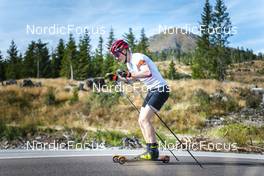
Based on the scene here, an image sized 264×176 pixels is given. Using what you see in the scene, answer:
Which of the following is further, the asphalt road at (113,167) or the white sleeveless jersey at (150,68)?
the white sleeveless jersey at (150,68)

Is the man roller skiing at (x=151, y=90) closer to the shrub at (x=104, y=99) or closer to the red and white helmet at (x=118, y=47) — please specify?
the red and white helmet at (x=118, y=47)

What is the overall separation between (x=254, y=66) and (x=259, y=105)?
120988 millimetres

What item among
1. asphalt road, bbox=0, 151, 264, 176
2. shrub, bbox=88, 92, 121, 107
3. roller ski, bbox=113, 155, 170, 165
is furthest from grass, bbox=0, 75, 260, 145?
roller ski, bbox=113, 155, 170, 165

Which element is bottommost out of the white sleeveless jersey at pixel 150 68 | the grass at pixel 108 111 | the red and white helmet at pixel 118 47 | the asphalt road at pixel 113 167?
the grass at pixel 108 111

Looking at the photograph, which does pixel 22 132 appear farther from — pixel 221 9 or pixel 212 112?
pixel 221 9

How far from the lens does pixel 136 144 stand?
9.29 metres

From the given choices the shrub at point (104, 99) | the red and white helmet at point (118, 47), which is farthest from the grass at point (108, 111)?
the red and white helmet at point (118, 47)

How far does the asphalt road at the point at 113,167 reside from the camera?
5.08m

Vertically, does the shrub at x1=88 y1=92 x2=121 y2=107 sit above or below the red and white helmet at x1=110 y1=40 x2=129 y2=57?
below

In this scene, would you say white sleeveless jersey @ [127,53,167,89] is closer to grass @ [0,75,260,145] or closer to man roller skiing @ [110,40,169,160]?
man roller skiing @ [110,40,169,160]

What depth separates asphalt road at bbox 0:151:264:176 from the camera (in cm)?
508
